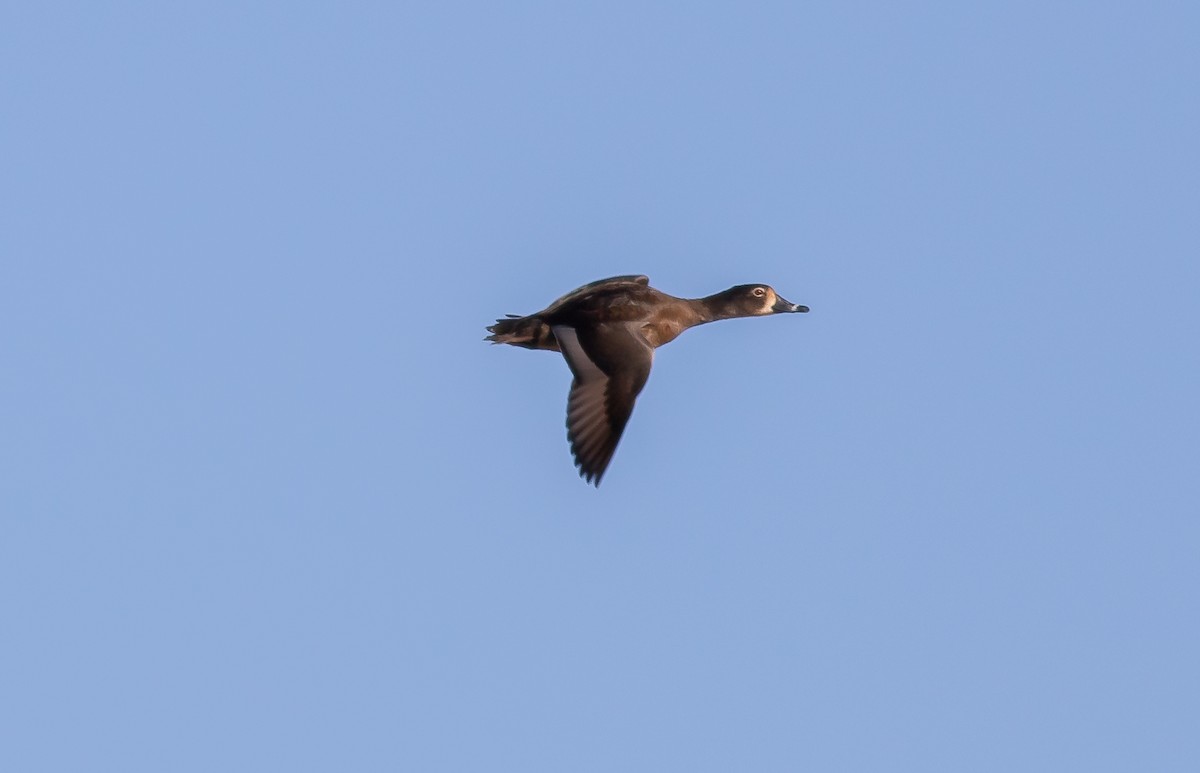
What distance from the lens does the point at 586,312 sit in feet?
61.6

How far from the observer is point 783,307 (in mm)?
21891

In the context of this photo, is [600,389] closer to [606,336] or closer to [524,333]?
[606,336]

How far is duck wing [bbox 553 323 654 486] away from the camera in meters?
17.4

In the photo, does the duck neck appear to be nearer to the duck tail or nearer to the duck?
the duck

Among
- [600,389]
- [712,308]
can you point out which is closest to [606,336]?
[600,389]

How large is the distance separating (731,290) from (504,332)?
329 centimetres

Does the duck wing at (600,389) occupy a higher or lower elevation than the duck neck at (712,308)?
lower

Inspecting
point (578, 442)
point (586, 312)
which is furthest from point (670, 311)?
point (578, 442)

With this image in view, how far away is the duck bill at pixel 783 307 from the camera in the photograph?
2181 cm

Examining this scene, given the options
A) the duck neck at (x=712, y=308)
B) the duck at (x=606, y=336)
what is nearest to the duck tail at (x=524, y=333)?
the duck at (x=606, y=336)

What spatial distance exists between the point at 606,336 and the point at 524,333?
1.18 meters

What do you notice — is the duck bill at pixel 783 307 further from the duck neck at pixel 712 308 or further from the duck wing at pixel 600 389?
the duck wing at pixel 600 389

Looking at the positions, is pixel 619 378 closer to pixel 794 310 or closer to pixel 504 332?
pixel 504 332

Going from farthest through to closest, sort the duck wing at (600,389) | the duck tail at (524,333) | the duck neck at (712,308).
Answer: the duck neck at (712,308)
the duck tail at (524,333)
the duck wing at (600,389)
